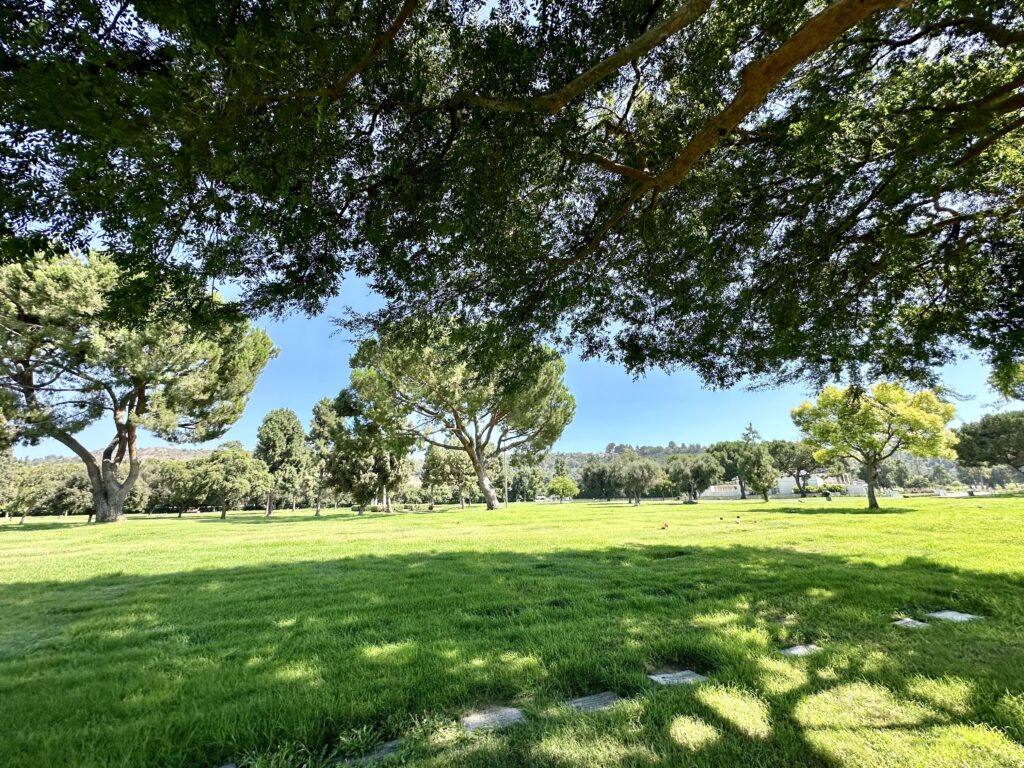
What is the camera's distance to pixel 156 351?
765 inches

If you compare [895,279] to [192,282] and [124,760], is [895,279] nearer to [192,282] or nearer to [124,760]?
[192,282]

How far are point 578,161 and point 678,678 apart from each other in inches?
167

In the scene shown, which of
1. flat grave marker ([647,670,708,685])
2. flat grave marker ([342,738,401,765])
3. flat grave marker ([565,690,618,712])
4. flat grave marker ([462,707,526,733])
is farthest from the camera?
flat grave marker ([647,670,708,685])

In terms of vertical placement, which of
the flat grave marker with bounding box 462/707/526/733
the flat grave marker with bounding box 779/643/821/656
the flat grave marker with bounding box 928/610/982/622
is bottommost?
the flat grave marker with bounding box 928/610/982/622

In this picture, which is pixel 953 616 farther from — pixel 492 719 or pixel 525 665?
pixel 492 719

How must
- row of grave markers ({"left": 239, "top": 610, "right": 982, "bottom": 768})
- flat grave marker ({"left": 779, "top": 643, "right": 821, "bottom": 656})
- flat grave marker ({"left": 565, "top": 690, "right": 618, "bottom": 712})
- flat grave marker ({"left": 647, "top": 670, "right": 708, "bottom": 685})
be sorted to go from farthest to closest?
flat grave marker ({"left": 779, "top": 643, "right": 821, "bottom": 656}) < flat grave marker ({"left": 647, "top": 670, "right": 708, "bottom": 685}) < flat grave marker ({"left": 565, "top": 690, "right": 618, "bottom": 712}) < row of grave markers ({"left": 239, "top": 610, "right": 982, "bottom": 768})

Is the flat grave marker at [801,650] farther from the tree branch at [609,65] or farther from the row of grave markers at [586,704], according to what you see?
the tree branch at [609,65]

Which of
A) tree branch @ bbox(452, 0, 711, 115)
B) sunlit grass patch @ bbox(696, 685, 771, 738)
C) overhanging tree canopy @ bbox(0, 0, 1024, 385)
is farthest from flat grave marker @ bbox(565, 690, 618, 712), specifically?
tree branch @ bbox(452, 0, 711, 115)

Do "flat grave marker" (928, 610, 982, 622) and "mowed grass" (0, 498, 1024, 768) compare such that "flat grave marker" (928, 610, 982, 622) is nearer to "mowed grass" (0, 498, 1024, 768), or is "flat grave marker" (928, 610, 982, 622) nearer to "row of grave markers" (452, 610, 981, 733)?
"mowed grass" (0, 498, 1024, 768)

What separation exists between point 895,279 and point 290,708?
24.0ft

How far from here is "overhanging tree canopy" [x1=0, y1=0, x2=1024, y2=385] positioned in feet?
7.43

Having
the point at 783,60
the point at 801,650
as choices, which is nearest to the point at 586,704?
the point at 801,650

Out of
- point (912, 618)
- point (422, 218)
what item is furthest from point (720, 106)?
point (912, 618)

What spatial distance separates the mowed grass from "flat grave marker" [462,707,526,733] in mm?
74
